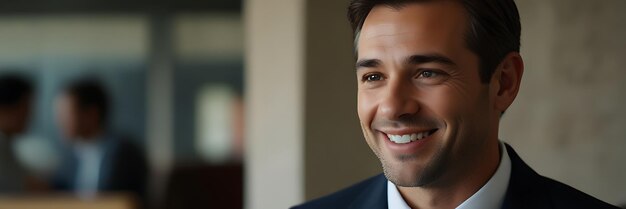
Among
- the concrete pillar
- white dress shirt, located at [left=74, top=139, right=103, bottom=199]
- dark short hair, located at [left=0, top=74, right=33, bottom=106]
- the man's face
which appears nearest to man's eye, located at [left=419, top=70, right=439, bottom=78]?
the man's face

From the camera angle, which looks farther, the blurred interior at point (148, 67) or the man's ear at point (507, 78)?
the blurred interior at point (148, 67)

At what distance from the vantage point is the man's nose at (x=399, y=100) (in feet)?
4.85

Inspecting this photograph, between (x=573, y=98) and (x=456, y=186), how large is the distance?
7.45ft

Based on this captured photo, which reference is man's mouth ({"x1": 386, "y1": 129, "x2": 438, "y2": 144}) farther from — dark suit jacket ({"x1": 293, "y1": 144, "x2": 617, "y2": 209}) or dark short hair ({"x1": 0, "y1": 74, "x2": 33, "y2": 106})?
dark short hair ({"x1": 0, "y1": 74, "x2": 33, "y2": 106})

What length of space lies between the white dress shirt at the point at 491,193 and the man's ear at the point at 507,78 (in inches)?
3.4

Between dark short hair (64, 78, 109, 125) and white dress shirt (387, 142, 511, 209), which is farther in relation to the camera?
dark short hair (64, 78, 109, 125)

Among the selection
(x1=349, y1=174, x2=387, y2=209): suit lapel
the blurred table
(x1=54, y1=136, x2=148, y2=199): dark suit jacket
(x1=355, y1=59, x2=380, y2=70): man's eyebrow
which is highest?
(x1=355, y1=59, x2=380, y2=70): man's eyebrow

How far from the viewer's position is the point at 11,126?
388 cm

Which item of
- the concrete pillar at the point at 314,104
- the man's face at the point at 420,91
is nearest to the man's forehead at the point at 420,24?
the man's face at the point at 420,91

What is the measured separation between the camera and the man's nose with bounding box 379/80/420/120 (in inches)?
58.2

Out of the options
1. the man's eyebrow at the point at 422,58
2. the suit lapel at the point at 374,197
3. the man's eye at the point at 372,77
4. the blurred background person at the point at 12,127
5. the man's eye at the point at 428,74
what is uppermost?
the man's eyebrow at the point at 422,58

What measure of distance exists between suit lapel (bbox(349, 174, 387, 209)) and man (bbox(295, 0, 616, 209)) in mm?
79

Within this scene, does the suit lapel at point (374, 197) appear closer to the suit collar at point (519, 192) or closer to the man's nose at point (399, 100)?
the suit collar at point (519, 192)

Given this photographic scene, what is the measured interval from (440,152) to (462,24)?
0.62 feet
